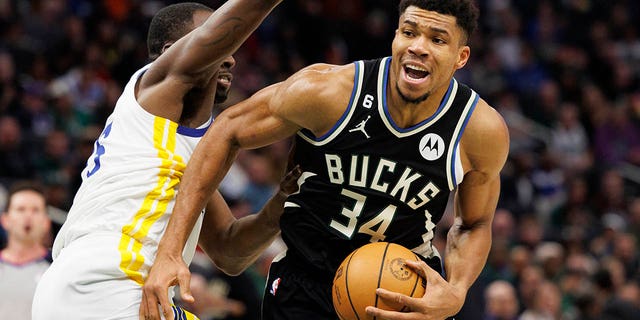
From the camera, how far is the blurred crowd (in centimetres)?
975

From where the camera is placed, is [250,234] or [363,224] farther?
[250,234]

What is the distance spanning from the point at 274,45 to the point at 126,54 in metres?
2.54

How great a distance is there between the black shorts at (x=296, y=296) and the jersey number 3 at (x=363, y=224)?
0.25 meters

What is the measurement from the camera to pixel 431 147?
4.43 metres

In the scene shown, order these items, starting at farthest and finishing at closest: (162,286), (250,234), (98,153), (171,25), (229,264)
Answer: (229,264) → (250,234) → (171,25) → (98,153) → (162,286)

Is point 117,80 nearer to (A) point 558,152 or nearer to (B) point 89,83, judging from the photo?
(B) point 89,83

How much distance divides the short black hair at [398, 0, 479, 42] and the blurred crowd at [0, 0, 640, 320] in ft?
13.6

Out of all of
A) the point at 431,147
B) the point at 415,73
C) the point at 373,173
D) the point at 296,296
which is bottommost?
the point at 296,296

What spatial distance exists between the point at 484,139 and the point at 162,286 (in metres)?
1.60

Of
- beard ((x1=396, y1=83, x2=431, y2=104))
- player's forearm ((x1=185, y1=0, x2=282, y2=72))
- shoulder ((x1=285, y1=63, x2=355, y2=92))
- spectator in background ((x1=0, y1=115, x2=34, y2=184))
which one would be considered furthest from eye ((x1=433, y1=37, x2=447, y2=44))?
spectator in background ((x1=0, y1=115, x2=34, y2=184))

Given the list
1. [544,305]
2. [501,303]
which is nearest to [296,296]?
[501,303]

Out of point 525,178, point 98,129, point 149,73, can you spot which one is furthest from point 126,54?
point 149,73

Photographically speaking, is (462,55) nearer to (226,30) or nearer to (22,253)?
(226,30)

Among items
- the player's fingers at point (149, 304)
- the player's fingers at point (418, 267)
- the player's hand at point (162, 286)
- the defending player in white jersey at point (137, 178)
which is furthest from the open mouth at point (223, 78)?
the player's fingers at point (418, 267)
